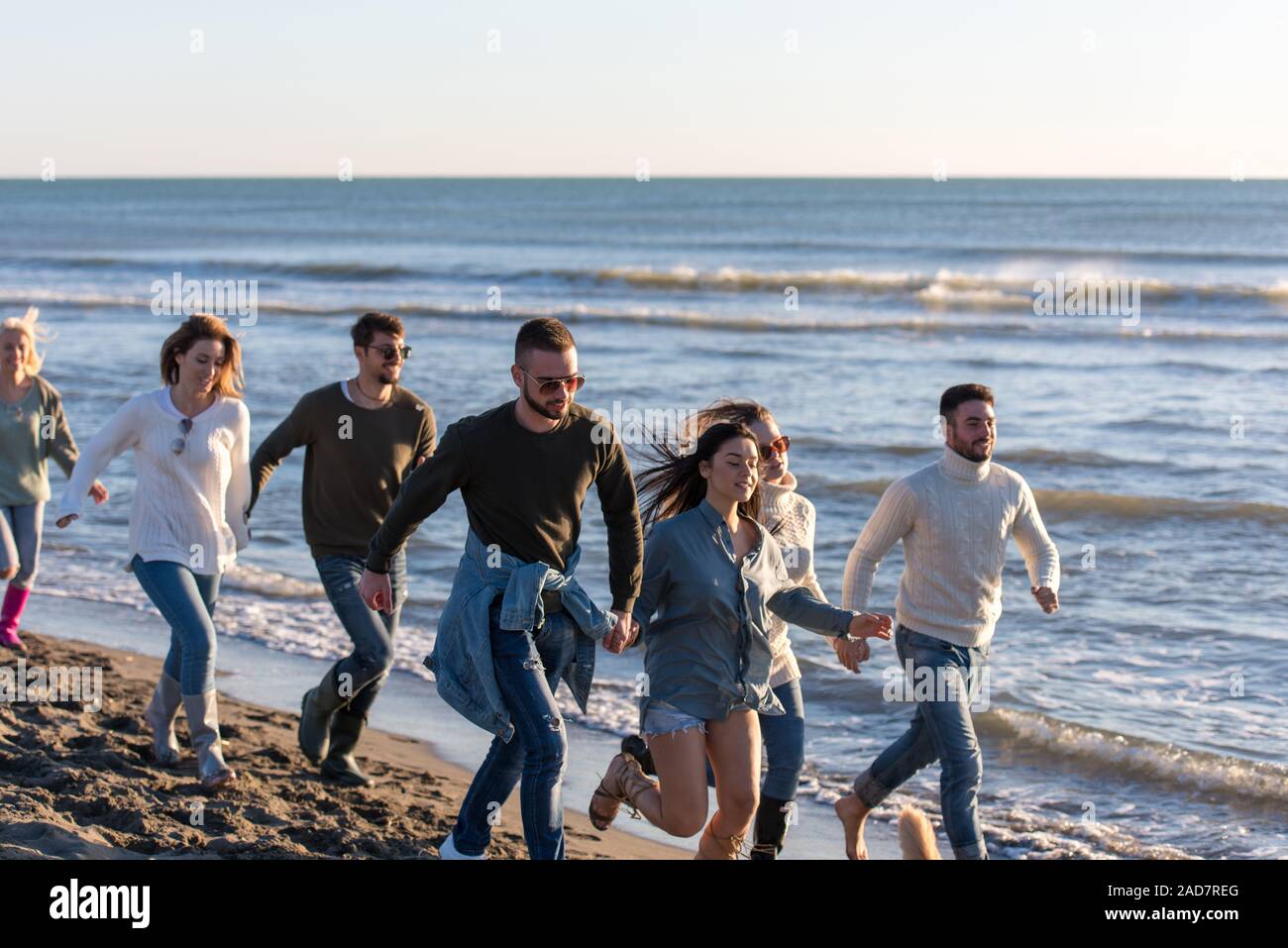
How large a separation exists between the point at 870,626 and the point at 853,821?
4.12 feet

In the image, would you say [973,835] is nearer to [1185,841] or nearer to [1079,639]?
[1185,841]

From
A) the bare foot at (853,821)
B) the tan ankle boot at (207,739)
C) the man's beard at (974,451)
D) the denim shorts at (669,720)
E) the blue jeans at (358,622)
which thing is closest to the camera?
the denim shorts at (669,720)

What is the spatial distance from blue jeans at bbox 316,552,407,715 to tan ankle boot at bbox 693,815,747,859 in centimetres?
190

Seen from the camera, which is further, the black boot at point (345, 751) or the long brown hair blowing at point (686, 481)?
the black boot at point (345, 751)

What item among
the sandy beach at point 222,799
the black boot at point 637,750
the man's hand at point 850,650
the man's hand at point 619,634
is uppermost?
the man's hand at point 619,634

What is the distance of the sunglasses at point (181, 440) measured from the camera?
588 cm

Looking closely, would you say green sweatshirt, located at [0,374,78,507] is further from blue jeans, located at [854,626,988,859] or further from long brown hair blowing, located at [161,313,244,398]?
blue jeans, located at [854,626,988,859]

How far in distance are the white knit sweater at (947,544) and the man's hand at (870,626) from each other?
475 millimetres

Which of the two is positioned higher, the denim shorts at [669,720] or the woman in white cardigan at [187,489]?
the woman in white cardigan at [187,489]

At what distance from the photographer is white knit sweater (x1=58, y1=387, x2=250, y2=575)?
5.85 metres

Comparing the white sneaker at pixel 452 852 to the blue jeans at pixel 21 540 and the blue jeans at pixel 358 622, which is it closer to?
the blue jeans at pixel 358 622

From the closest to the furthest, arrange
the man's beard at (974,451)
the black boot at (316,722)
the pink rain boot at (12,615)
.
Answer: the man's beard at (974,451) < the black boot at (316,722) < the pink rain boot at (12,615)

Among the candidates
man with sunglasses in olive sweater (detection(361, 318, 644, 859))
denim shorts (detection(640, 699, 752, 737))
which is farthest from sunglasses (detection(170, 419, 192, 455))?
denim shorts (detection(640, 699, 752, 737))

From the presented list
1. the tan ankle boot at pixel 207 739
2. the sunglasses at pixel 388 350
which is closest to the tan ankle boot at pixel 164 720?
the tan ankle boot at pixel 207 739
